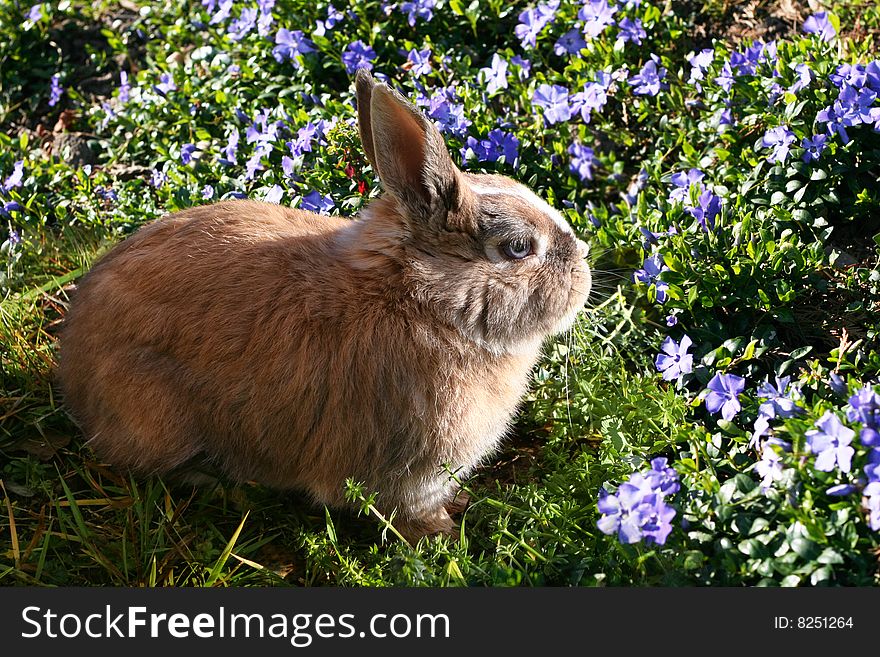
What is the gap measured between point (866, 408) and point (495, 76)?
2.80 meters

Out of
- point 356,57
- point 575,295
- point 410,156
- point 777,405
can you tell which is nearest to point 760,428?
point 777,405

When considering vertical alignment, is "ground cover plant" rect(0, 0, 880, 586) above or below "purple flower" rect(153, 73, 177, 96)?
below

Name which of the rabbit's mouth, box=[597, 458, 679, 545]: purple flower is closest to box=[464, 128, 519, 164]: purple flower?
the rabbit's mouth

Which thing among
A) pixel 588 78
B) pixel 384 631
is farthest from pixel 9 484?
pixel 588 78

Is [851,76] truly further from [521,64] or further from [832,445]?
[832,445]

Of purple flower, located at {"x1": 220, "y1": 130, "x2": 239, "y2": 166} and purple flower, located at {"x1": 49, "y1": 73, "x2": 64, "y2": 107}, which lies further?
purple flower, located at {"x1": 49, "y1": 73, "x2": 64, "y2": 107}

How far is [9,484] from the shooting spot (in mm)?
3936

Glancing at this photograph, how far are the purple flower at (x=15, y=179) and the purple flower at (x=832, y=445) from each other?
14.2 feet

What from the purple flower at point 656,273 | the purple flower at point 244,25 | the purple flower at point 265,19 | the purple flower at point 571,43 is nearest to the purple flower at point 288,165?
the purple flower at point 265,19

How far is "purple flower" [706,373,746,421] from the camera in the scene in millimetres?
3359

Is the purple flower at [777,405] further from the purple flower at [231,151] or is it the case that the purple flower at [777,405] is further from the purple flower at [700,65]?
the purple flower at [231,151]

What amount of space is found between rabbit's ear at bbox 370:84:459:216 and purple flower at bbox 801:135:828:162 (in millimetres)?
1679

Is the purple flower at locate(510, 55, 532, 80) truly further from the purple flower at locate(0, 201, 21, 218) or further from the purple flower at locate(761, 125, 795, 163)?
the purple flower at locate(0, 201, 21, 218)

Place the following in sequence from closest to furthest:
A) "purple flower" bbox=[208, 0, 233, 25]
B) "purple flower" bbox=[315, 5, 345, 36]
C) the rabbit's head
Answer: the rabbit's head
"purple flower" bbox=[315, 5, 345, 36]
"purple flower" bbox=[208, 0, 233, 25]
